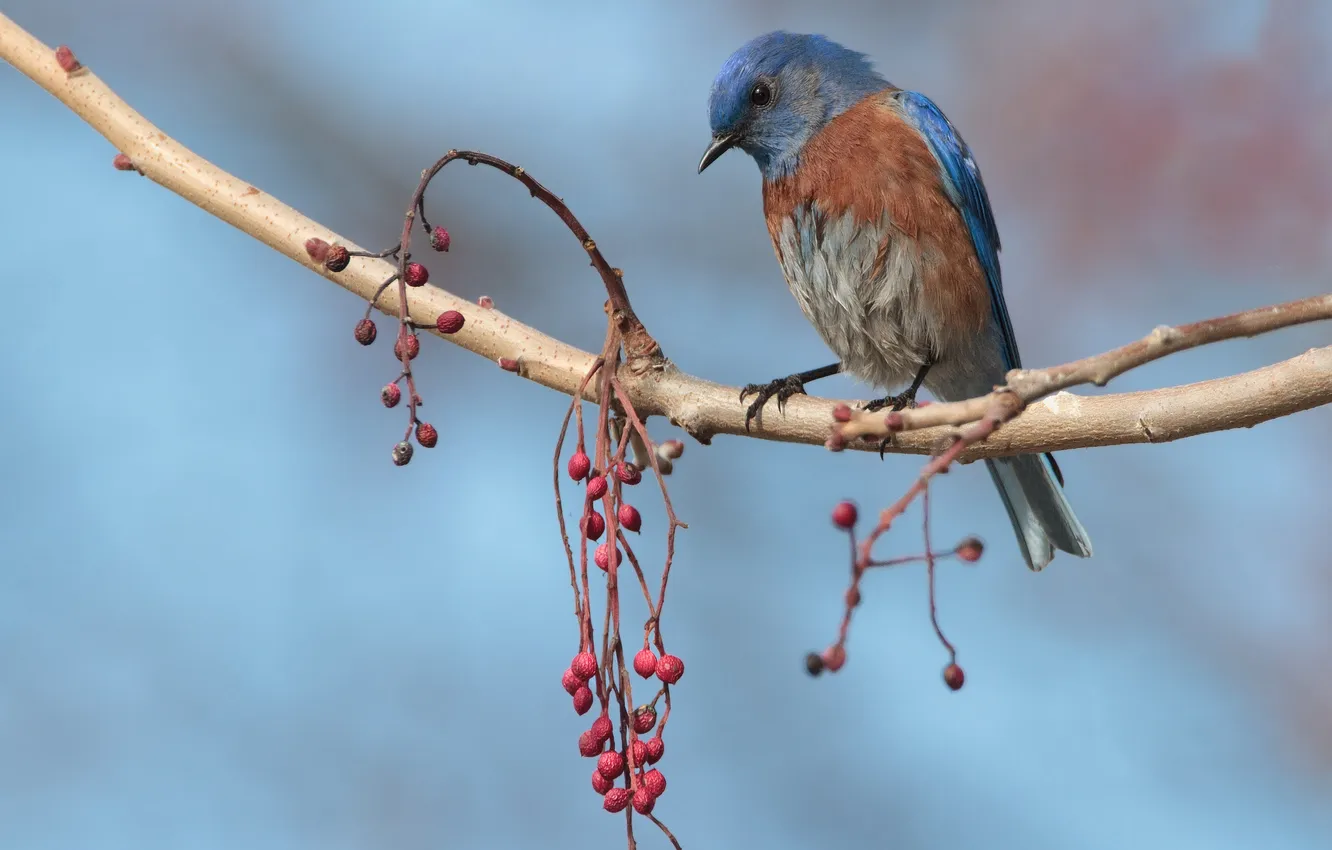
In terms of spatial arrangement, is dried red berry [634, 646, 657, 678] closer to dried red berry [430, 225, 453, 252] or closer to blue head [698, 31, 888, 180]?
dried red berry [430, 225, 453, 252]

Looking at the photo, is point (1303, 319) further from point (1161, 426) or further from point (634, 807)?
point (634, 807)

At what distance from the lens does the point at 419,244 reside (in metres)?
5.25

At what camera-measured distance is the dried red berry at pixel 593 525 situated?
78.9 inches

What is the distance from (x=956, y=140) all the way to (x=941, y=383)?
2.70 feet

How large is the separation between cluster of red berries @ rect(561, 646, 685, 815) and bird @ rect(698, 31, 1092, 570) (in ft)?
5.38

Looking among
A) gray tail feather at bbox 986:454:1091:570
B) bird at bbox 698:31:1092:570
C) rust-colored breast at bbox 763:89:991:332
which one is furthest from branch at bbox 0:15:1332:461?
gray tail feather at bbox 986:454:1091:570

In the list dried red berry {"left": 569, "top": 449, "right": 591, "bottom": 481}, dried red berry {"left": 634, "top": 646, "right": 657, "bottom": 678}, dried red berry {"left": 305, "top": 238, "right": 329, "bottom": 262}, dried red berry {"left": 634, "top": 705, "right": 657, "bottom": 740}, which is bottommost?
dried red berry {"left": 634, "top": 705, "right": 657, "bottom": 740}

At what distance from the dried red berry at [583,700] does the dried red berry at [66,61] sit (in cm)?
191

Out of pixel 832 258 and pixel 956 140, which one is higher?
pixel 956 140

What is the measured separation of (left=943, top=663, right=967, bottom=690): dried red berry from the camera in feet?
5.50

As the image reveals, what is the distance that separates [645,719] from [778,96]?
2732 millimetres

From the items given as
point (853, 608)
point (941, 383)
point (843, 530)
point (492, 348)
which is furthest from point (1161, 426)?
point (941, 383)

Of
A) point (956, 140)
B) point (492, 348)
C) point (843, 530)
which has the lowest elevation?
point (843, 530)

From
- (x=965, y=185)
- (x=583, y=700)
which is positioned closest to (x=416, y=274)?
(x=583, y=700)
